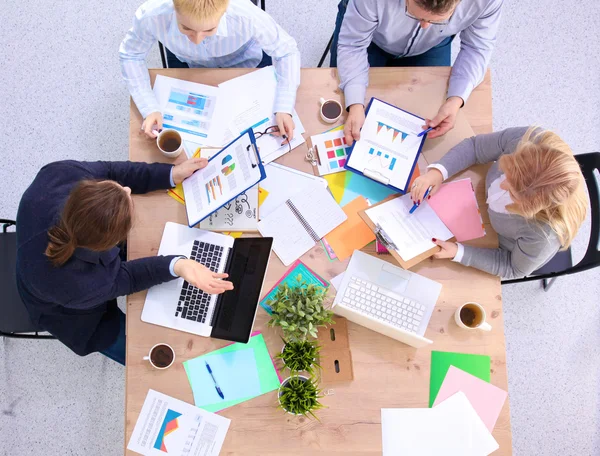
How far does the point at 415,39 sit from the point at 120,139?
1422 millimetres

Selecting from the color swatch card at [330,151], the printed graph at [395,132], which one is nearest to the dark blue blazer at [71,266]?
the color swatch card at [330,151]

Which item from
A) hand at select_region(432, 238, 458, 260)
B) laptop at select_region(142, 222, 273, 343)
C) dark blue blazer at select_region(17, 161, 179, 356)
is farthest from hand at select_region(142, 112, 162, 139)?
hand at select_region(432, 238, 458, 260)

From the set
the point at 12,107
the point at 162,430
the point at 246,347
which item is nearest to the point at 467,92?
the point at 246,347

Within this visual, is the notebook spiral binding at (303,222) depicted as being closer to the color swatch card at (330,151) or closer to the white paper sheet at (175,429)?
the color swatch card at (330,151)

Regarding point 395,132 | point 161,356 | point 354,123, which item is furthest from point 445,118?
point 161,356

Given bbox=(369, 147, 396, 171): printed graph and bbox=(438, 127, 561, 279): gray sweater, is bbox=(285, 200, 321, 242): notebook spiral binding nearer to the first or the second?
bbox=(369, 147, 396, 171): printed graph

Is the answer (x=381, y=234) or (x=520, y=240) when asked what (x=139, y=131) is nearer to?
(x=381, y=234)

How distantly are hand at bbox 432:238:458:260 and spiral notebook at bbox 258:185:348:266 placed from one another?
30 cm

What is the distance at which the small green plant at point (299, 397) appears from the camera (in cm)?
129

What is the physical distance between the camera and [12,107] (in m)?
2.28

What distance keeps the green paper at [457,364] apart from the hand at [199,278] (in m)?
0.65

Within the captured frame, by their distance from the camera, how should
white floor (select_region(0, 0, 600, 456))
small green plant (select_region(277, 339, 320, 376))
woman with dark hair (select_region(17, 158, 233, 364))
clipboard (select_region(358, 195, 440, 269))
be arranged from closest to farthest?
1. woman with dark hair (select_region(17, 158, 233, 364))
2. small green plant (select_region(277, 339, 320, 376))
3. clipboard (select_region(358, 195, 440, 269))
4. white floor (select_region(0, 0, 600, 456))

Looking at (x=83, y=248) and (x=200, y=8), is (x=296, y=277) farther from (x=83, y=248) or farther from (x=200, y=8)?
(x=200, y=8)

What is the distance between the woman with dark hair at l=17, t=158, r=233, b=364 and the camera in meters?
1.21
